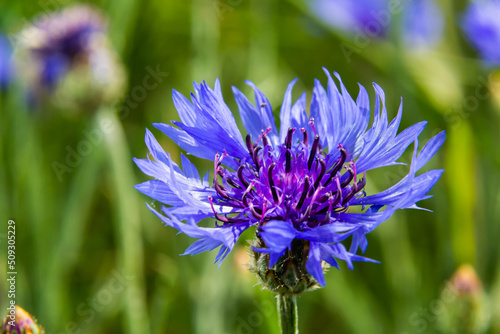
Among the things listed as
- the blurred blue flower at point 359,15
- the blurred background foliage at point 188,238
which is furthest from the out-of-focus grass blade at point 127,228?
the blurred blue flower at point 359,15

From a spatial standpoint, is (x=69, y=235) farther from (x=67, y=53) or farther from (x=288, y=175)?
(x=288, y=175)

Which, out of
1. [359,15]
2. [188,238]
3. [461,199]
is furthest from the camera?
[359,15]

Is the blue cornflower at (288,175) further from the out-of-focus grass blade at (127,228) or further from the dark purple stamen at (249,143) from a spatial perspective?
the out-of-focus grass blade at (127,228)

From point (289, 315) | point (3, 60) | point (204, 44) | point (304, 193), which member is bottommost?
point (289, 315)

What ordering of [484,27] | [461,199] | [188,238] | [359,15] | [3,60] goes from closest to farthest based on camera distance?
1. [461,199]
2. [188,238]
3. [484,27]
4. [3,60]
5. [359,15]

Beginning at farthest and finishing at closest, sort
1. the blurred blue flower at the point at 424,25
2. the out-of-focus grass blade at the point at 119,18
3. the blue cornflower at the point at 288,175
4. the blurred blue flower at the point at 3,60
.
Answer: the blurred blue flower at the point at 424,25 < the blurred blue flower at the point at 3,60 < the out-of-focus grass blade at the point at 119,18 < the blue cornflower at the point at 288,175

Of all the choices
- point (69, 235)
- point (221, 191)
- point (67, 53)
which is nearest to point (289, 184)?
point (221, 191)

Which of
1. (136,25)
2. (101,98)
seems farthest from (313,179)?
(136,25)
